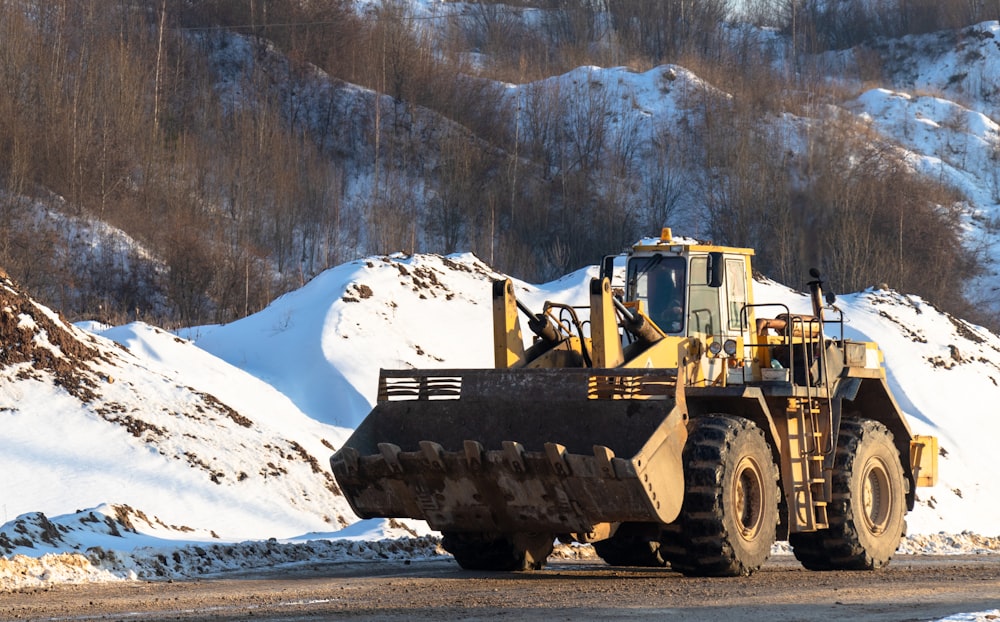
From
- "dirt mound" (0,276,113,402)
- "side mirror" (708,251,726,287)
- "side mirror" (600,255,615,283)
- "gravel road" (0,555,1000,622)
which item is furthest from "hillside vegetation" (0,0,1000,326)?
"gravel road" (0,555,1000,622)

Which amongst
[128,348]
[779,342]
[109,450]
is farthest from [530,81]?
[779,342]

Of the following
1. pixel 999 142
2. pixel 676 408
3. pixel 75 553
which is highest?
pixel 999 142

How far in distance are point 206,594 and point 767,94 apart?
55347 millimetres

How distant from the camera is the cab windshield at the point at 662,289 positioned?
43.5 ft

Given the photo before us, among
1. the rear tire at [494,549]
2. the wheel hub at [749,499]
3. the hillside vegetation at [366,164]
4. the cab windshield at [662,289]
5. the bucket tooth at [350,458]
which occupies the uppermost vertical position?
the hillside vegetation at [366,164]

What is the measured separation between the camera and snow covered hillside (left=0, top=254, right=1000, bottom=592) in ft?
54.6

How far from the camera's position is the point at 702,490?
37.8 feet

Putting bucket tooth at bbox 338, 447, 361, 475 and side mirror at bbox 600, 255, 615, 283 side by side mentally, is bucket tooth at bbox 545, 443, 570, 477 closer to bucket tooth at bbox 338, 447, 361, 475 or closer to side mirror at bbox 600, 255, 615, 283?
bucket tooth at bbox 338, 447, 361, 475

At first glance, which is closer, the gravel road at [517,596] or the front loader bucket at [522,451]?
the gravel road at [517,596]

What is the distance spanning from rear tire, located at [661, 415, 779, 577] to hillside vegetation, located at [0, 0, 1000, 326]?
32510 mm

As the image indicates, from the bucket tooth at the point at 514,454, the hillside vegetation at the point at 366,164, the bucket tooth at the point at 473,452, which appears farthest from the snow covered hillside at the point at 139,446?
the hillside vegetation at the point at 366,164

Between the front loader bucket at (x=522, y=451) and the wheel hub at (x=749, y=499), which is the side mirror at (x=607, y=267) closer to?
the front loader bucket at (x=522, y=451)

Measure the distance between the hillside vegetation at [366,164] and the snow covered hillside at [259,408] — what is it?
12.8m

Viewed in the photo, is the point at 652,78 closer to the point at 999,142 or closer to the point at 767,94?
the point at 767,94
